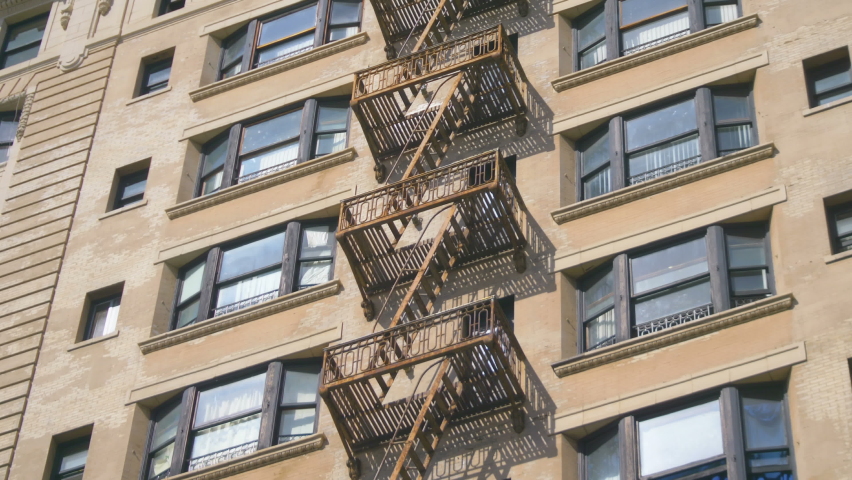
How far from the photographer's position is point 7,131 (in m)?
39.5

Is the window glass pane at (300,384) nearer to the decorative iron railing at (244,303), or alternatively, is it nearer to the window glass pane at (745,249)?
the decorative iron railing at (244,303)

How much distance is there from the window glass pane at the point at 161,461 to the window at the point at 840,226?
12.4 metres

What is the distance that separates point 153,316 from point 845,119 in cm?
1375

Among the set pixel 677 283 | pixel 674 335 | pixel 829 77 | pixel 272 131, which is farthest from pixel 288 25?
pixel 674 335

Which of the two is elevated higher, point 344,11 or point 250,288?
point 344,11

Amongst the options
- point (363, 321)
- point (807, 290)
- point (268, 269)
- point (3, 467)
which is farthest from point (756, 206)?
point (3, 467)

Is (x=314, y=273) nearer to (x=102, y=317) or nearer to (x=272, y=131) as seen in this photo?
(x=272, y=131)

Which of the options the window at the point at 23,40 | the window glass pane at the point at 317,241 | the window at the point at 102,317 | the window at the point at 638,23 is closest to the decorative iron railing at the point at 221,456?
the window glass pane at the point at 317,241

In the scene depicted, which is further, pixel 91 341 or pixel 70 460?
pixel 91 341

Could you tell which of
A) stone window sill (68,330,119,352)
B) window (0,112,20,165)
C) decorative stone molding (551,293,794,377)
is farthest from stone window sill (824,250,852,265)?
window (0,112,20,165)

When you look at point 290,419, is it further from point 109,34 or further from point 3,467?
point 109,34

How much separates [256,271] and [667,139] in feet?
27.7

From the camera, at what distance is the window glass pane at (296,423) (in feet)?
95.8

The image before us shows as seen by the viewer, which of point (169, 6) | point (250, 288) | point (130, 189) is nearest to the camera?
point (250, 288)
